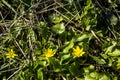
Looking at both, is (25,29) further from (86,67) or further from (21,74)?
(86,67)

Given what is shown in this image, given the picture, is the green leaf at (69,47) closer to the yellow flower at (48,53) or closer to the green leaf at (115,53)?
the yellow flower at (48,53)

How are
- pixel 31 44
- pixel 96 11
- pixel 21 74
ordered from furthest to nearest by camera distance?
pixel 96 11
pixel 31 44
pixel 21 74

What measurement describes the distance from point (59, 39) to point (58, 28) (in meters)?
0.08

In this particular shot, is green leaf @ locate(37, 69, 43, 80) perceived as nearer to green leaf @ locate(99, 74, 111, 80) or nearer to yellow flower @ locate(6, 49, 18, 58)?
yellow flower @ locate(6, 49, 18, 58)

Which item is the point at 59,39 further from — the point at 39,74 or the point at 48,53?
the point at 39,74

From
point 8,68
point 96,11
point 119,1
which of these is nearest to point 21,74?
point 8,68

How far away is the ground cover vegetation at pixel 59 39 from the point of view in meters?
2.22

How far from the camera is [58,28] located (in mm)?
2418

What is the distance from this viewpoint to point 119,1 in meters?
2.64

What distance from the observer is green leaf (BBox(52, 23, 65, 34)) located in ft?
7.88

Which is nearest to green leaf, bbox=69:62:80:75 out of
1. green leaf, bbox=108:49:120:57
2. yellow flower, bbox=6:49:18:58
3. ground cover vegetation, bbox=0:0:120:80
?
ground cover vegetation, bbox=0:0:120:80

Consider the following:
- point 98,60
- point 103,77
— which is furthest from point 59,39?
point 103,77

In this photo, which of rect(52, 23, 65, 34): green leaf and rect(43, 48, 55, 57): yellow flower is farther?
rect(52, 23, 65, 34): green leaf

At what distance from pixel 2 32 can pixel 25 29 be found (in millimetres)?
184
